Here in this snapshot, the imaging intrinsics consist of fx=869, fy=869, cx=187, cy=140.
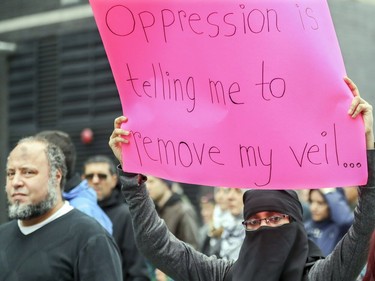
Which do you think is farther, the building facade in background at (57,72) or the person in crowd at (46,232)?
the building facade in background at (57,72)

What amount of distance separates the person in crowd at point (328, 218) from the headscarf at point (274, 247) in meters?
2.64

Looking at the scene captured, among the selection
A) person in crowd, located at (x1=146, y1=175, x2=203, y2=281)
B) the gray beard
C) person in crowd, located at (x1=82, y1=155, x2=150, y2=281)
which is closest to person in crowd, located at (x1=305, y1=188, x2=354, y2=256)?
person in crowd, located at (x1=146, y1=175, x2=203, y2=281)

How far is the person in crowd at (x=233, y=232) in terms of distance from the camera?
5832 mm

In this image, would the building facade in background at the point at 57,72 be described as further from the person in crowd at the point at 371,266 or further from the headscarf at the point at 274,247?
the person in crowd at the point at 371,266

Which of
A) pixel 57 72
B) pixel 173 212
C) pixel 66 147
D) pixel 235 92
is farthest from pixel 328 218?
pixel 57 72

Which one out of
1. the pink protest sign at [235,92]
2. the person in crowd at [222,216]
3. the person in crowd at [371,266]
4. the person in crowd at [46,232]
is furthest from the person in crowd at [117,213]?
the person in crowd at [371,266]

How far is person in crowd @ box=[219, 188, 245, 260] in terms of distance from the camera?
19.1 feet

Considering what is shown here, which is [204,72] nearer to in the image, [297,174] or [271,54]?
[271,54]

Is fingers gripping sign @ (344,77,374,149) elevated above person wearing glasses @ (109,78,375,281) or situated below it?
above

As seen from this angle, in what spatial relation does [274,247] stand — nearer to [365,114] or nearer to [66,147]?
[365,114]

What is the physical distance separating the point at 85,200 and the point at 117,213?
45.6 inches

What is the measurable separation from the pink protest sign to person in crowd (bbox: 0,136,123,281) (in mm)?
611

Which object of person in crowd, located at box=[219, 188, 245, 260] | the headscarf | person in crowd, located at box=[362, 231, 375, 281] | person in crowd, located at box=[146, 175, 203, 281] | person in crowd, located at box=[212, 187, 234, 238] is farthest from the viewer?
person in crowd, located at box=[146, 175, 203, 281]

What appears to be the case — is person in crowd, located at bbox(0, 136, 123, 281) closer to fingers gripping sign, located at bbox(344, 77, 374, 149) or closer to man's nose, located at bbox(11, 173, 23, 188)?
man's nose, located at bbox(11, 173, 23, 188)
